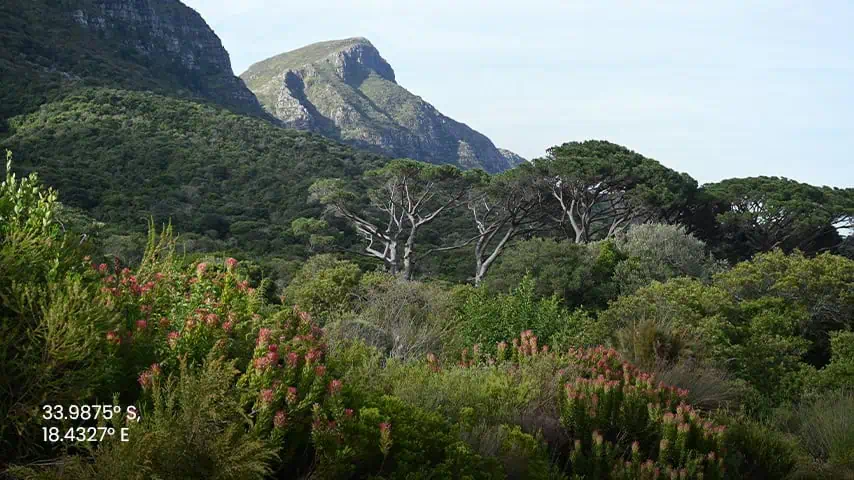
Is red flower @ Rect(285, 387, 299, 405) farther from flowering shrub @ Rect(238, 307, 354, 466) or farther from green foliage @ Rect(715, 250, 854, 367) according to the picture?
green foliage @ Rect(715, 250, 854, 367)

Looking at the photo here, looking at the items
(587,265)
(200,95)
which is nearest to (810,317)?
(587,265)

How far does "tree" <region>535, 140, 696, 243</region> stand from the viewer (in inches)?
1161

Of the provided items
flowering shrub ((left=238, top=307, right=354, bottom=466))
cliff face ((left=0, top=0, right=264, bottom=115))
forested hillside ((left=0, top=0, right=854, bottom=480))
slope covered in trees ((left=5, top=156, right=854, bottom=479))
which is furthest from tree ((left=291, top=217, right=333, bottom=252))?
flowering shrub ((left=238, top=307, right=354, bottom=466))

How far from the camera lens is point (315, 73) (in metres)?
117

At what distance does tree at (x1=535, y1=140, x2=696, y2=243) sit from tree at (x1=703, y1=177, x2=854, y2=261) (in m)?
2.66

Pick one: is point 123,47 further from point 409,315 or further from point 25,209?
point 25,209

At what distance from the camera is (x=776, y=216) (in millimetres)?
30750

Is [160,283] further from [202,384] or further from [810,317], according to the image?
[810,317]

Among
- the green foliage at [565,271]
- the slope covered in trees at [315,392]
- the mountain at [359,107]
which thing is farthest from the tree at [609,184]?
the mountain at [359,107]

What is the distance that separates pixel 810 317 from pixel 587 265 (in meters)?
7.60

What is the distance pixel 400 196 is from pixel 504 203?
4817 mm

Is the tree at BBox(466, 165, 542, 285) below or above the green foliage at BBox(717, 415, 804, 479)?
above

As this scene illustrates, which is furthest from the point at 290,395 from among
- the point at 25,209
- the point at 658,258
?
the point at 658,258

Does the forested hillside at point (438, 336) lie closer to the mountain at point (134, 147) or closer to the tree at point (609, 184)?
the tree at point (609, 184)
